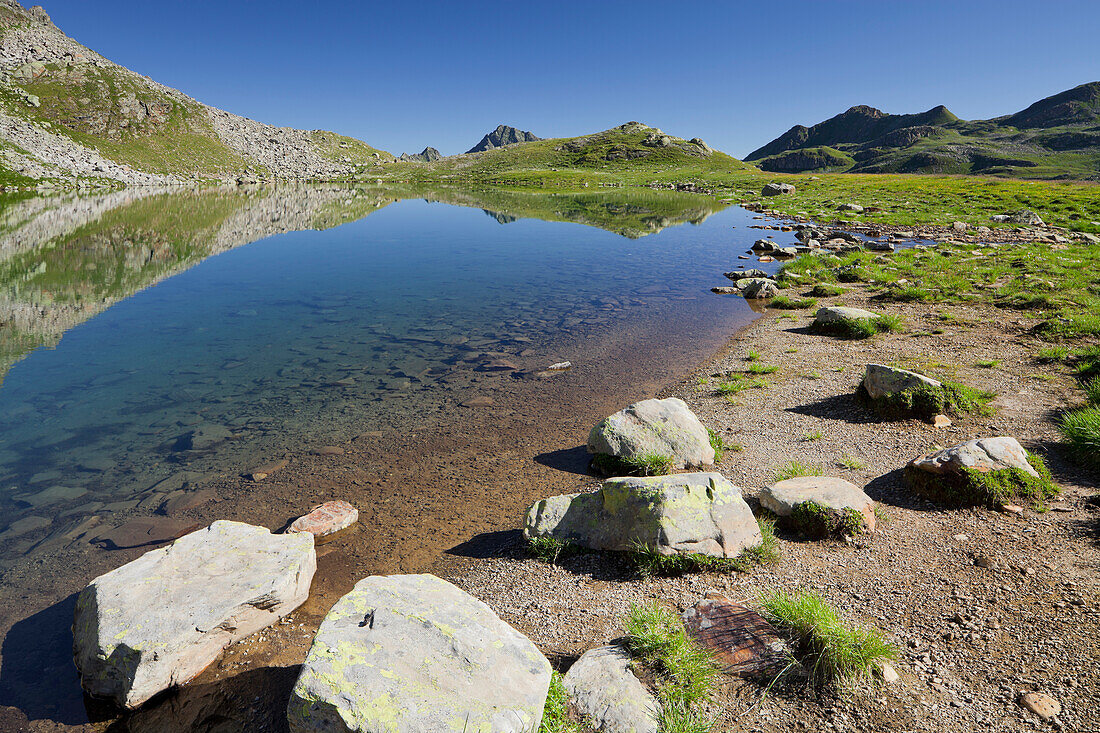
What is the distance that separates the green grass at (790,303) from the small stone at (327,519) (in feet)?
80.2

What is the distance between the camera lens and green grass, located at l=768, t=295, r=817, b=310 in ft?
87.8

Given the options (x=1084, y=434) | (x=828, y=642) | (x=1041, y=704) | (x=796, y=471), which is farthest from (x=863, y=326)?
(x=828, y=642)

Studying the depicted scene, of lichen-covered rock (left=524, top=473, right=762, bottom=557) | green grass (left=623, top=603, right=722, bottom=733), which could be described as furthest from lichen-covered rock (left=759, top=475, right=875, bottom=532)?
green grass (left=623, top=603, right=722, bottom=733)

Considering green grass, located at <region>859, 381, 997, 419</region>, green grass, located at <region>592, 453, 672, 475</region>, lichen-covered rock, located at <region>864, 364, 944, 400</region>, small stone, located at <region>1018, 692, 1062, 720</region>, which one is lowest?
green grass, located at <region>592, 453, 672, 475</region>

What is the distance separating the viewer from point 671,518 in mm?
8445

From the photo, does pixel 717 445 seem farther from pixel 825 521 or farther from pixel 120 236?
pixel 120 236

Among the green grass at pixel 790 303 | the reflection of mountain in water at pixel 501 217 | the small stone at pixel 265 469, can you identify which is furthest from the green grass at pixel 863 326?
the reflection of mountain in water at pixel 501 217

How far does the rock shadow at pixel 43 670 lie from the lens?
671cm

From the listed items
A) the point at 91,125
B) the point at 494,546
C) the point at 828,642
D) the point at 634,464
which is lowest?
the point at 494,546

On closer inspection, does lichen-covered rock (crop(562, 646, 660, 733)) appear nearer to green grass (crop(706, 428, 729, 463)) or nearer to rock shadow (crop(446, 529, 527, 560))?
rock shadow (crop(446, 529, 527, 560))

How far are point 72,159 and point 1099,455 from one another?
17412 cm

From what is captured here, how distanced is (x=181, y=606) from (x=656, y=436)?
9.26m

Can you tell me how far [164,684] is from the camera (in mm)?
6617

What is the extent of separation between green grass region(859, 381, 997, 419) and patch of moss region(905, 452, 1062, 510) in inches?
135
